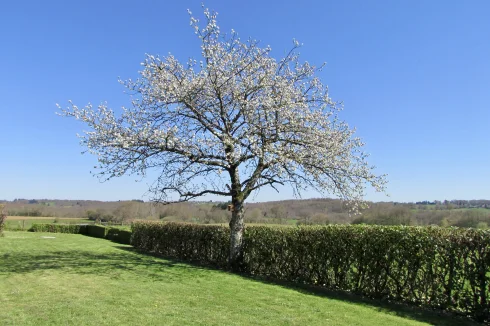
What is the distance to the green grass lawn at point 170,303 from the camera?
17.3 ft

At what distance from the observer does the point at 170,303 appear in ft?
20.4

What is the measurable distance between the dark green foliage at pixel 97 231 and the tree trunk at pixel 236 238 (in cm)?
2350

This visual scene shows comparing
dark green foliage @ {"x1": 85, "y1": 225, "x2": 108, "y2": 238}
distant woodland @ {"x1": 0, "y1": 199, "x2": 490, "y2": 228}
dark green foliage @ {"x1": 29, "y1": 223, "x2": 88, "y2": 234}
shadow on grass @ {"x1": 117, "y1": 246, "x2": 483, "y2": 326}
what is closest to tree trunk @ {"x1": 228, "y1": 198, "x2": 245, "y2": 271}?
distant woodland @ {"x1": 0, "y1": 199, "x2": 490, "y2": 228}

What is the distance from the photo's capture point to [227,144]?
393 inches

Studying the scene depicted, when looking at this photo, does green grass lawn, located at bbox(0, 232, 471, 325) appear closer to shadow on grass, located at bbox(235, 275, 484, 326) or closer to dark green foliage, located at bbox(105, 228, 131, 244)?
shadow on grass, located at bbox(235, 275, 484, 326)

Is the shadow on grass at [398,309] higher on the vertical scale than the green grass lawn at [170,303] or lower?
lower

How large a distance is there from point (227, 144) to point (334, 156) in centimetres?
317

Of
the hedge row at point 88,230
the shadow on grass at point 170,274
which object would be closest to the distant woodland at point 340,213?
the shadow on grass at point 170,274

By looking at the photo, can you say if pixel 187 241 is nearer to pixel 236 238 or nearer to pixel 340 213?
pixel 236 238

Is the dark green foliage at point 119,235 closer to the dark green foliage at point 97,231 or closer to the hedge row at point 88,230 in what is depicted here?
the hedge row at point 88,230

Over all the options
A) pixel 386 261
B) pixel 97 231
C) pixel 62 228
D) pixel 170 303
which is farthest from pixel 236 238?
pixel 62 228

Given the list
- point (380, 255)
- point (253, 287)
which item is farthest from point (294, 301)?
point (380, 255)

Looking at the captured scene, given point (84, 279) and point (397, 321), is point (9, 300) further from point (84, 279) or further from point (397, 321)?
point (397, 321)

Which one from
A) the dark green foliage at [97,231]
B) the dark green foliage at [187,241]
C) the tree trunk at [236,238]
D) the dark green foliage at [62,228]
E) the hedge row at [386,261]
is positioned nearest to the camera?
the hedge row at [386,261]
